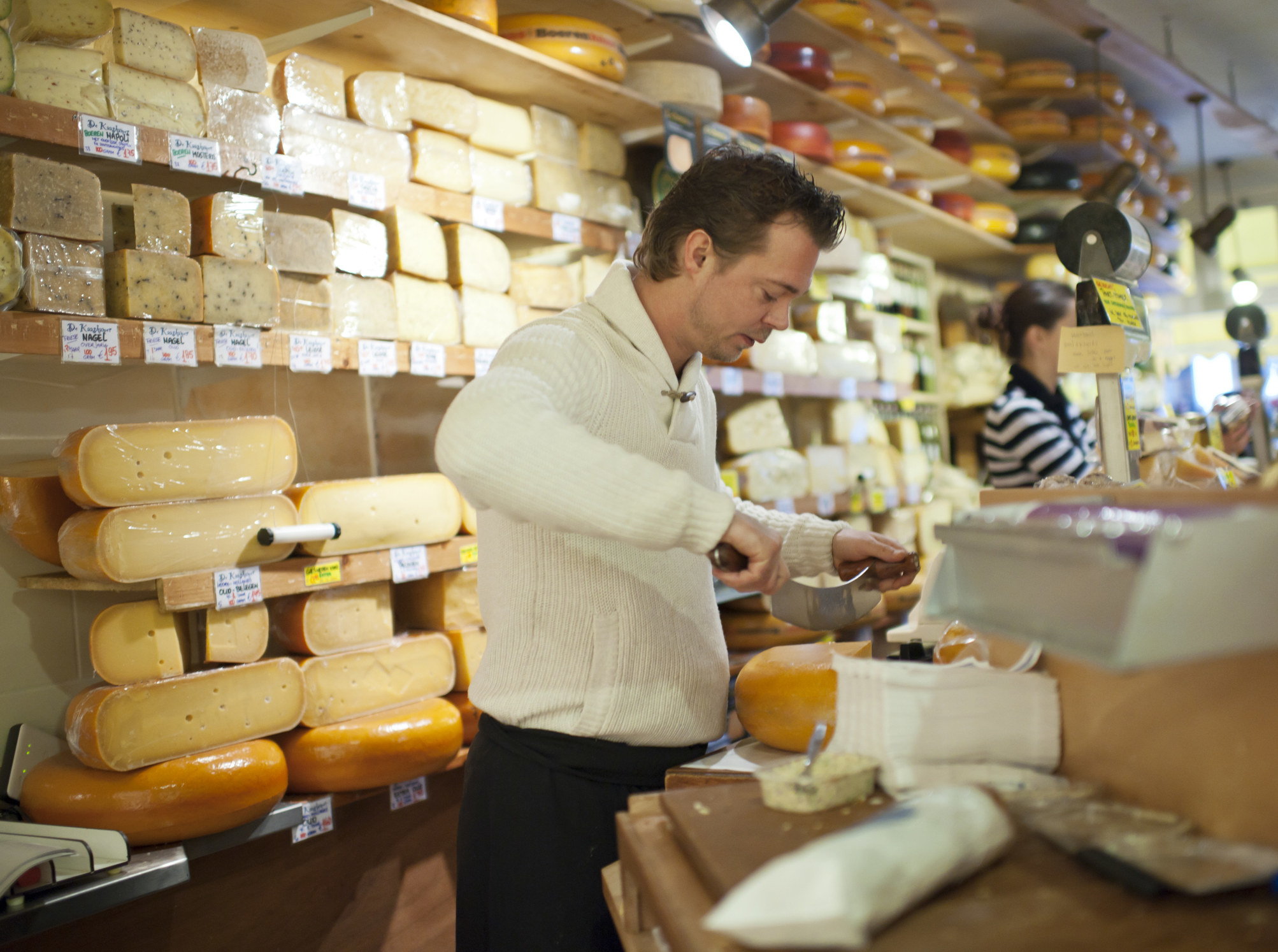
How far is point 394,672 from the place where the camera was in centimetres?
238

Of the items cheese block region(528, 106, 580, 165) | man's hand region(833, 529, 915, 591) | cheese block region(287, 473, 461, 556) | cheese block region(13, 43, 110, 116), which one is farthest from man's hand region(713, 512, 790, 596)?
cheese block region(528, 106, 580, 165)

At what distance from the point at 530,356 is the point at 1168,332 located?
26.0 feet

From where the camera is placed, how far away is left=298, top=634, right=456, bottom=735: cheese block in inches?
88.4

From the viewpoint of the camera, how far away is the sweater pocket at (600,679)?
1496 mm

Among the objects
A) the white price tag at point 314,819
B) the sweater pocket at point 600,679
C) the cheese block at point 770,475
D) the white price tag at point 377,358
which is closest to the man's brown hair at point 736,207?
the sweater pocket at point 600,679

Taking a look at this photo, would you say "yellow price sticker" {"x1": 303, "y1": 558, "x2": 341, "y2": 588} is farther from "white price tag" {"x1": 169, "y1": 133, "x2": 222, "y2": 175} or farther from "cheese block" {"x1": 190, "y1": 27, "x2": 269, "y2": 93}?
"cheese block" {"x1": 190, "y1": 27, "x2": 269, "y2": 93}

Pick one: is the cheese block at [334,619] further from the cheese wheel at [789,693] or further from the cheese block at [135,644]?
the cheese wheel at [789,693]

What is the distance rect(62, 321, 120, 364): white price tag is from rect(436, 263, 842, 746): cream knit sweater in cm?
85

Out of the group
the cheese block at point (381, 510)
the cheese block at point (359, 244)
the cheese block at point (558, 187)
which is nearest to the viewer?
the cheese block at point (381, 510)

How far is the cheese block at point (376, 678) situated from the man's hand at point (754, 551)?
4.53 feet

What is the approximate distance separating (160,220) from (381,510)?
797mm

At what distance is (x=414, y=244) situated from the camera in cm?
250

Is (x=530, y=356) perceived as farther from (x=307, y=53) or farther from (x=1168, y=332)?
(x=1168, y=332)

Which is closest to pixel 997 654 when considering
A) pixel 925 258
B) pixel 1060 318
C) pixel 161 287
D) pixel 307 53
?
pixel 161 287
